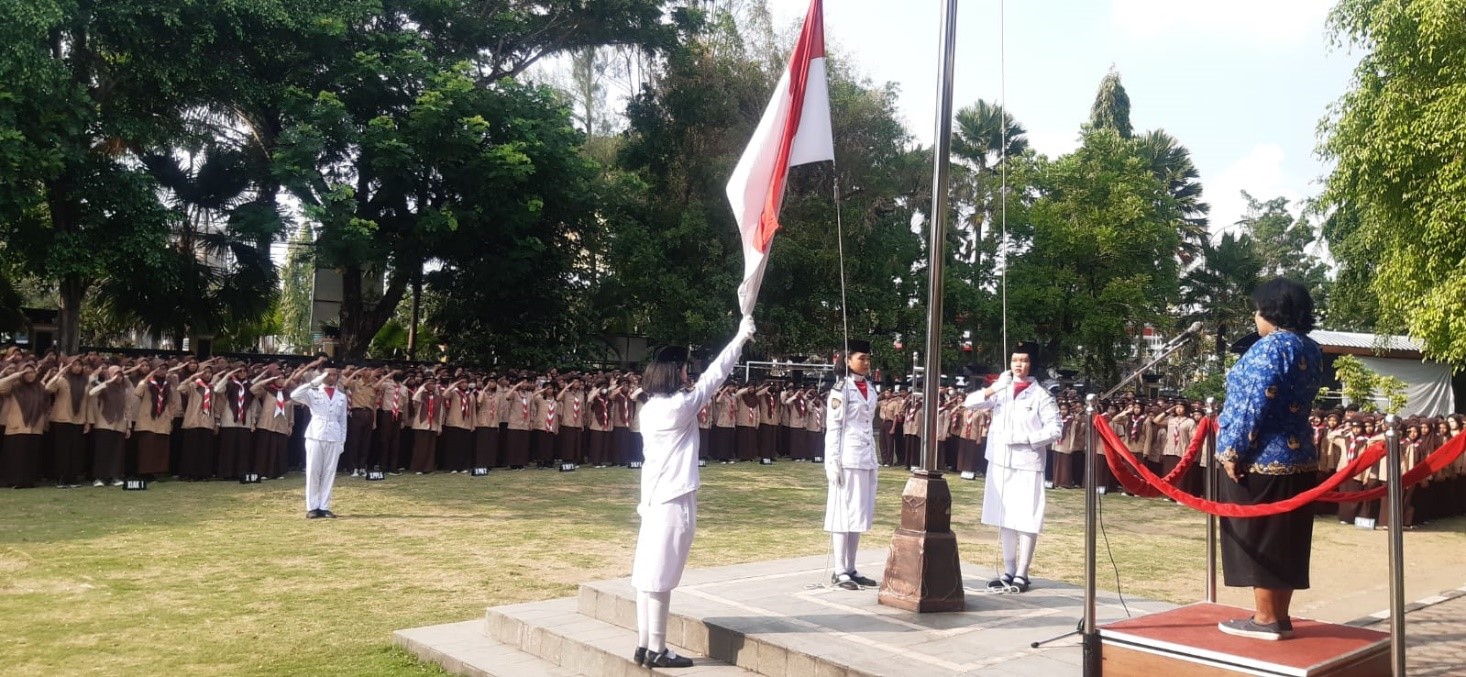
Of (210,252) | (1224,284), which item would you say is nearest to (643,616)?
(210,252)

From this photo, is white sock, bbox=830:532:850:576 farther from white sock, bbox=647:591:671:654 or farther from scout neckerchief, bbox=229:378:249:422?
scout neckerchief, bbox=229:378:249:422

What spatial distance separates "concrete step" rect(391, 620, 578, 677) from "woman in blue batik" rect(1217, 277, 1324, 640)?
3817 millimetres

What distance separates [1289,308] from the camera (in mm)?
5168

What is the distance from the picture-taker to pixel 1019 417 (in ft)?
27.1

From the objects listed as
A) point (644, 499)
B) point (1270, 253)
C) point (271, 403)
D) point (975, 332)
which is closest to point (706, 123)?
point (975, 332)

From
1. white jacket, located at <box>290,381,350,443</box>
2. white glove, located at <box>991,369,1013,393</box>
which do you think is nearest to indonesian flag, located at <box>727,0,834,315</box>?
white glove, located at <box>991,369,1013,393</box>

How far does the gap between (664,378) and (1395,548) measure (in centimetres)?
369

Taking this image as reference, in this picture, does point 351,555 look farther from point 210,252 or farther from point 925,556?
point 210,252

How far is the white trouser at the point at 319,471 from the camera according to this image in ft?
38.9

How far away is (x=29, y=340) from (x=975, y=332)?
1159 inches

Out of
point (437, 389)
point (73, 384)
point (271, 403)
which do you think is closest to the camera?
point (73, 384)

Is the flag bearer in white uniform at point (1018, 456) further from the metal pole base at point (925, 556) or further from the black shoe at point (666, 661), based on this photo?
the black shoe at point (666, 661)

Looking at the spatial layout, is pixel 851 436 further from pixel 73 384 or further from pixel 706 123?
pixel 706 123

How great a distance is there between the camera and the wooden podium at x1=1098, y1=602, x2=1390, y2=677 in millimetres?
4676
